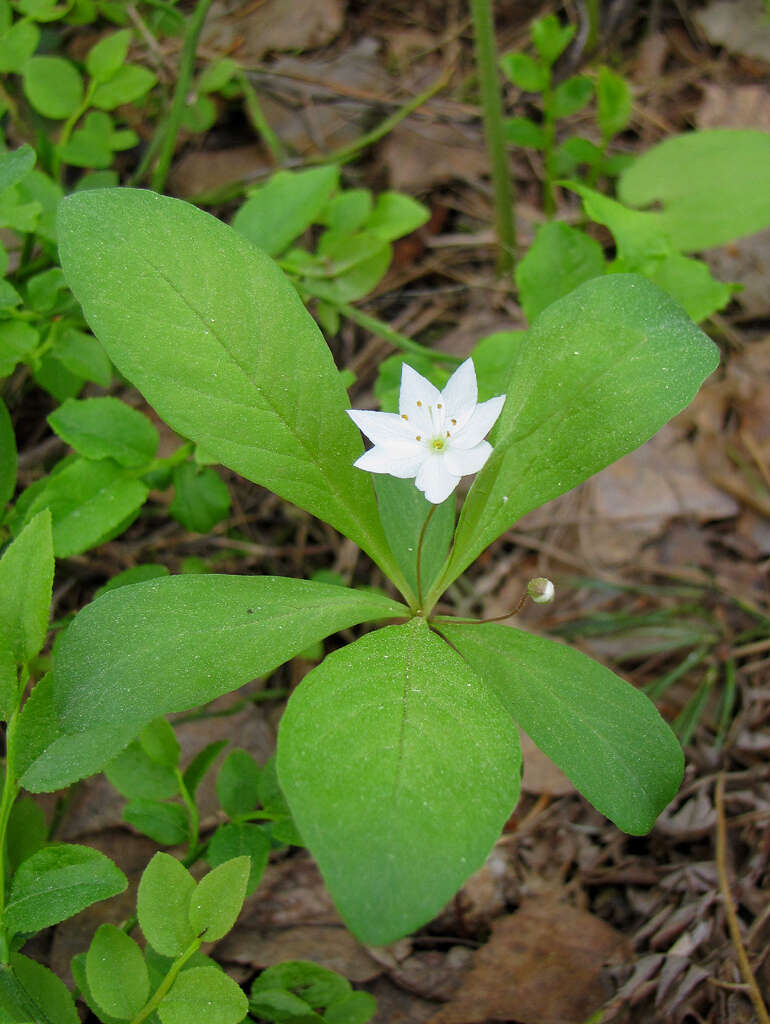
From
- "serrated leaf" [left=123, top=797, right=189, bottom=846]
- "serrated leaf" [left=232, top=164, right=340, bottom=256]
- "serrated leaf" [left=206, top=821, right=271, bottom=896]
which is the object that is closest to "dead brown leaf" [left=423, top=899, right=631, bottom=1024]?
"serrated leaf" [left=206, top=821, right=271, bottom=896]

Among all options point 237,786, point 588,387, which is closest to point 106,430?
point 237,786

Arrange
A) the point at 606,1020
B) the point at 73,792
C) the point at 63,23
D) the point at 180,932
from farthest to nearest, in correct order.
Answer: the point at 63,23, the point at 73,792, the point at 606,1020, the point at 180,932

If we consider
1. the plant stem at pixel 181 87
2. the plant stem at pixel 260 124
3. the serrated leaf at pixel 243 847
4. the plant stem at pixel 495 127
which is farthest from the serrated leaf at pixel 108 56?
the serrated leaf at pixel 243 847

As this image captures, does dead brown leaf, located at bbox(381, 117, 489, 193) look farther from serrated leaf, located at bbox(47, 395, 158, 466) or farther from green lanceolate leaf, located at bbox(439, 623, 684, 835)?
green lanceolate leaf, located at bbox(439, 623, 684, 835)

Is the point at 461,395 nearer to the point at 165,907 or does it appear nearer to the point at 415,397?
the point at 415,397

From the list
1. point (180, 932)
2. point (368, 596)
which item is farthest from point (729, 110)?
point (180, 932)

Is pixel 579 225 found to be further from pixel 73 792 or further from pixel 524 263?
pixel 73 792
